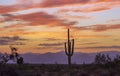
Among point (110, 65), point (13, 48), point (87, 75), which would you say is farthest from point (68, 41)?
point (13, 48)

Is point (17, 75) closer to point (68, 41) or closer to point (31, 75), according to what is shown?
point (31, 75)

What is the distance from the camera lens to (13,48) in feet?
178

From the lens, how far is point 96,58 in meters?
48.1

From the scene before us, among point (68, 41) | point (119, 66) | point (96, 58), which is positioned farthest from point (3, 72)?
point (96, 58)

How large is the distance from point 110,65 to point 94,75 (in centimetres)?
979

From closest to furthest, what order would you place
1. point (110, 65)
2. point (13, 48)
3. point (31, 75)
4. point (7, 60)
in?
point (31, 75) < point (7, 60) < point (110, 65) < point (13, 48)

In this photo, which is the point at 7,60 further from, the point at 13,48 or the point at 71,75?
the point at 13,48

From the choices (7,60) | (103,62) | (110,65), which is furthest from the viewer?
(103,62)

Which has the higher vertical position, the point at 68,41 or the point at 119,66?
the point at 68,41

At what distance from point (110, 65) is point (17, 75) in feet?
44.3

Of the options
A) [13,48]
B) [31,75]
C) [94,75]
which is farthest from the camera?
[13,48]

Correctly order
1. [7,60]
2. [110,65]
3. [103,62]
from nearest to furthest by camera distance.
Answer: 1. [7,60]
2. [110,65]
3. [103,62]

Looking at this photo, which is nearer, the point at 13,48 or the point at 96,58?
the point at 96,58

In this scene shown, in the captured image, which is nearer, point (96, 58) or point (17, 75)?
point (17, 75)
